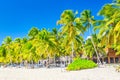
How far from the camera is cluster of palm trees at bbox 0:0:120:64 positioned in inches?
1068

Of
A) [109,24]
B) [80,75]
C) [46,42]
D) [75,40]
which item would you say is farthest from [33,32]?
[80,75]

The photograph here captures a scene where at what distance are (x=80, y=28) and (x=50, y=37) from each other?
11284mm

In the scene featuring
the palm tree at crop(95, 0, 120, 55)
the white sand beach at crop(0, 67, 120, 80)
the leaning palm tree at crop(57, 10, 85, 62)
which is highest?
the leaning palm tree at crop(57, 10, 85, 62)

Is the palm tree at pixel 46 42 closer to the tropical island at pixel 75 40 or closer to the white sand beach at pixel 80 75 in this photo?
the tropical island at pixel 75 40

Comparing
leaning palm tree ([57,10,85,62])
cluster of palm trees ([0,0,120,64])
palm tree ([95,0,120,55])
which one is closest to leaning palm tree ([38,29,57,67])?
cluster of palm trees ([0,0,120,64])

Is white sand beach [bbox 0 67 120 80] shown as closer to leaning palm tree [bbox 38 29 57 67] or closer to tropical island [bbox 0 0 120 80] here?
tropical island [bbox 0 0 120 80]

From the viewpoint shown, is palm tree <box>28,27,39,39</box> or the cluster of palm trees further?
palm tree <box>28,27,39,39</box>

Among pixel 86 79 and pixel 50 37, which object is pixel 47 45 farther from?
pixel 86 79

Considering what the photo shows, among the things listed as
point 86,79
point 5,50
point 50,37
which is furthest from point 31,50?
point 86,79

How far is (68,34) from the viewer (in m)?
47.2

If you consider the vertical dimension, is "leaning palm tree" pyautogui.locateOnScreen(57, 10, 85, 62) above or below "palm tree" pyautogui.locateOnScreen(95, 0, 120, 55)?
above

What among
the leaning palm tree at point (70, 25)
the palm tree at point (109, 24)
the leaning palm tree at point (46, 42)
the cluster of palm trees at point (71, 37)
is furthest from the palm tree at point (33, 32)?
the palm tree at point (109, 24)

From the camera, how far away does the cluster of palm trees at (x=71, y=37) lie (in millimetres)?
27125

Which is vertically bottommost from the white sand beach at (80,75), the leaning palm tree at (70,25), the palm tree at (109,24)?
the white sand beach at (80,75)
